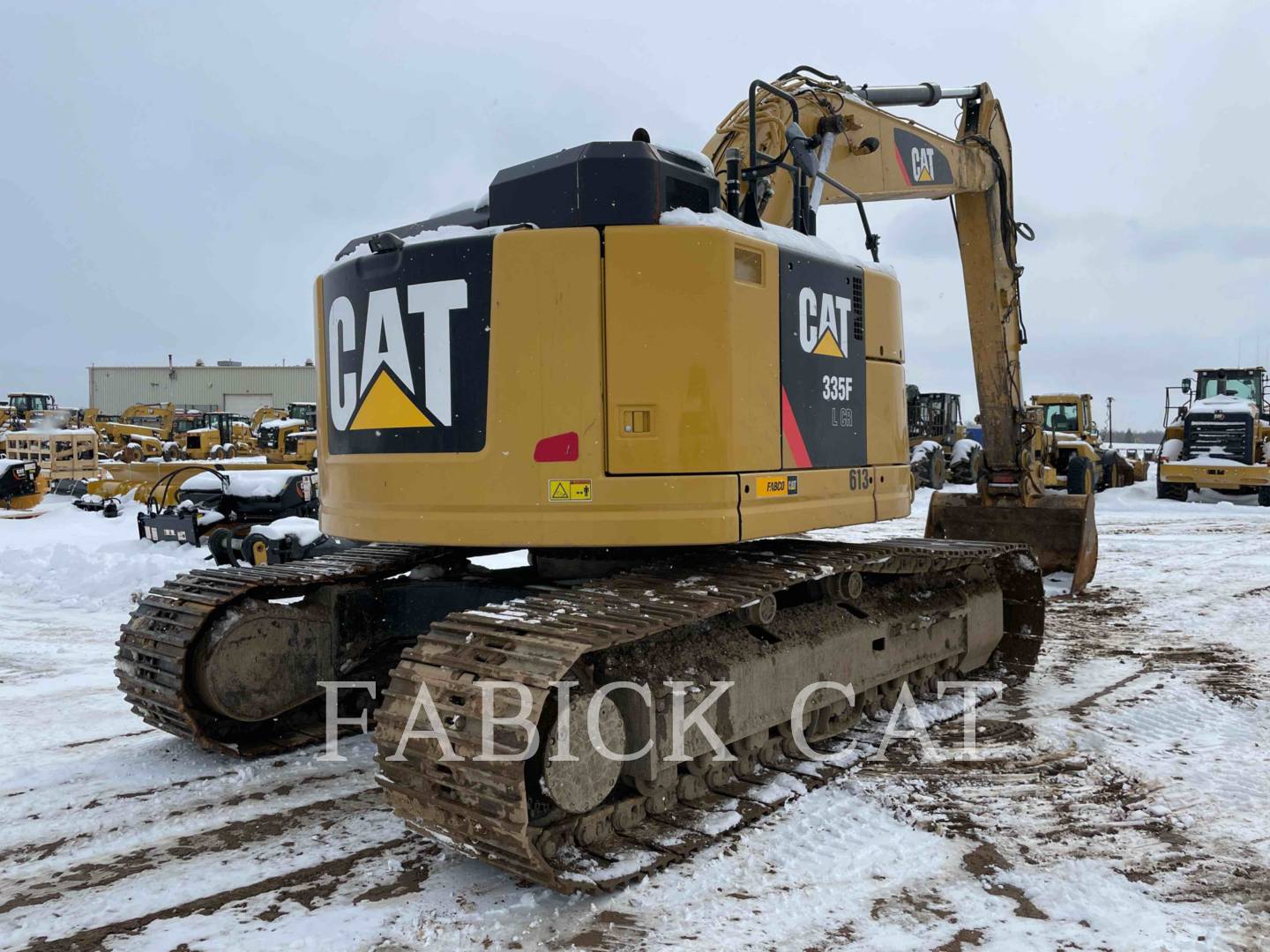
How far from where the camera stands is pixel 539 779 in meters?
3.62

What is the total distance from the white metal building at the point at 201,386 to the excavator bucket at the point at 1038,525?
7422cm

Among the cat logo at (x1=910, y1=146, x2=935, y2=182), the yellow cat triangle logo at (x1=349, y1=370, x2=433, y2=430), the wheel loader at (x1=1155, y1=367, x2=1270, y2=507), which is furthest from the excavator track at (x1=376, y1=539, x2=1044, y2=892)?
the wheel loader at (x1=1155, y1=367, x2=1270, y2=507)

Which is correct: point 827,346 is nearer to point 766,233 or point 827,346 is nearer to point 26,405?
point 766,233

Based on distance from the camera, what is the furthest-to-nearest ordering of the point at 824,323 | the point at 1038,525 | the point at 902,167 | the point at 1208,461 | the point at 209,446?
1. the point at 209,446
2. the point at 1208,461
3. the point at 1038,525
4. the point at 902,167
5. the point at 824,323

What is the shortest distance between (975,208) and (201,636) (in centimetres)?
759

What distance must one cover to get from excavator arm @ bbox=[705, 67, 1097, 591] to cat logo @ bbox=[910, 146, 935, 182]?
0.04ft

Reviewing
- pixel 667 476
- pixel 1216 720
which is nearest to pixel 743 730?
pixel 667 476

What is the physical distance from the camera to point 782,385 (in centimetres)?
468

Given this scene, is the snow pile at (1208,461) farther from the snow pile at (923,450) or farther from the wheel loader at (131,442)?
the wheel loader at (131,442)

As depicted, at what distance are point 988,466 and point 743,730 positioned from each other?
637cm

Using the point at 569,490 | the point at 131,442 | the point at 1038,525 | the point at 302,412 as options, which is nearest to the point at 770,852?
the point at 569,490

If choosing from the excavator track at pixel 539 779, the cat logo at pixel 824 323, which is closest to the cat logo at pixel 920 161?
the cat logo at pixel 824 323

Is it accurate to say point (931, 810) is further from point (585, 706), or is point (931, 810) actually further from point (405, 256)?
point (405, 256)

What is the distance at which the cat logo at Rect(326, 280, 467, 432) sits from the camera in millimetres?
4359
